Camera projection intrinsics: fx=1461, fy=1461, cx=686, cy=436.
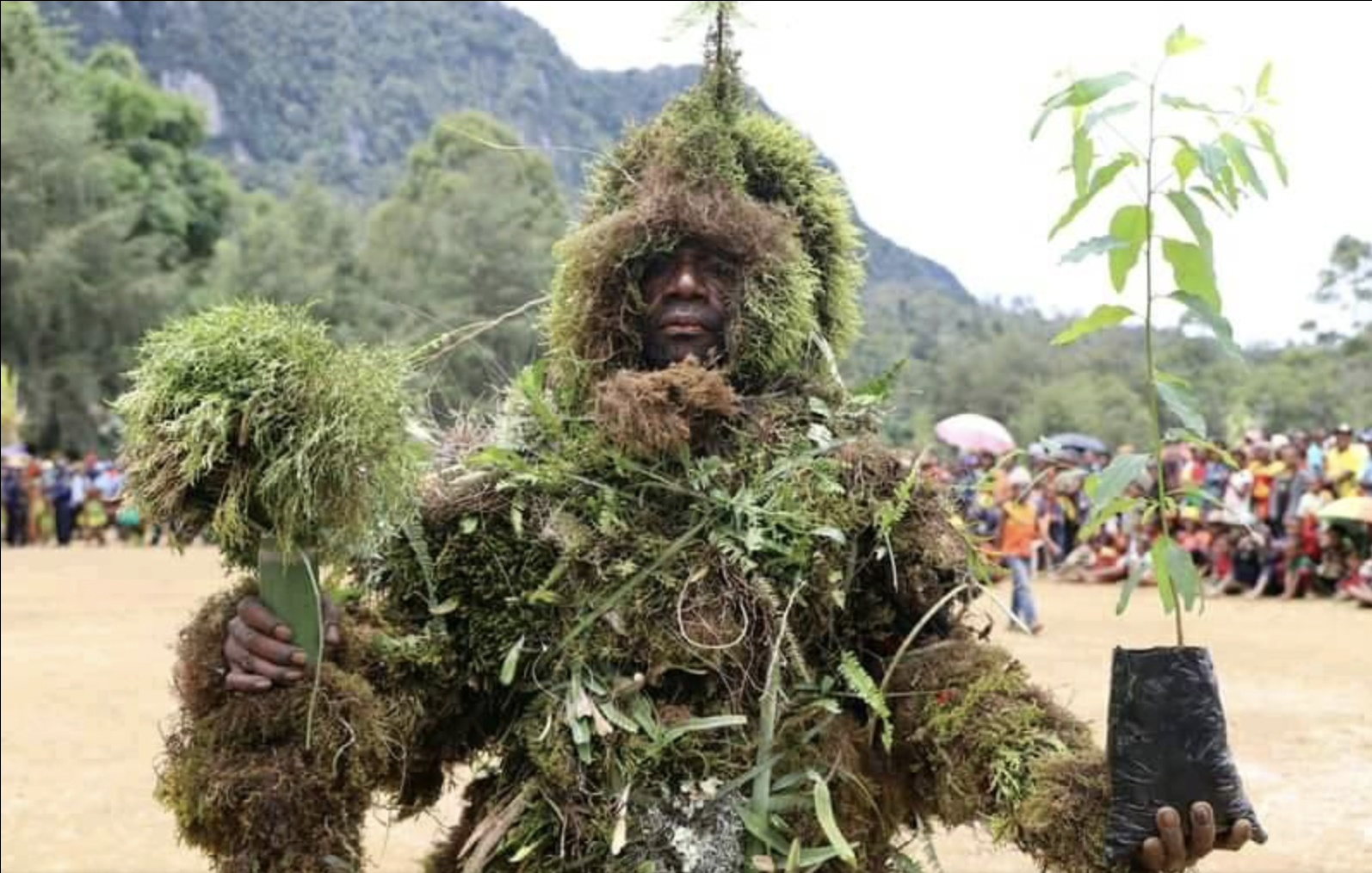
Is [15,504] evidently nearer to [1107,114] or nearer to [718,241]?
[718,241]

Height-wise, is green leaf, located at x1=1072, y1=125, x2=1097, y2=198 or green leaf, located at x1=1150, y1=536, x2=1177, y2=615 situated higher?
green leaf, located at x1=1072, y1=125, x2=1097, y2=198

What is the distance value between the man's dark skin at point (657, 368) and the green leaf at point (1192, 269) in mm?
816

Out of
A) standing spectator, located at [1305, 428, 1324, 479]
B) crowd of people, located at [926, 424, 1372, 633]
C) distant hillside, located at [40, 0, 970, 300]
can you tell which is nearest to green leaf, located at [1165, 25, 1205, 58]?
crowd of people, located at [926, 424, 1372, 633]

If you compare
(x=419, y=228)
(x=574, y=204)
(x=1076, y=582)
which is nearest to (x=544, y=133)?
(x=419, y=228)

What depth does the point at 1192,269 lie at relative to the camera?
2.18m

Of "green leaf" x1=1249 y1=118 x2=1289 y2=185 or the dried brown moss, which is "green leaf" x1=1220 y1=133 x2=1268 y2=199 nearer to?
"green leaf" x1=1249 y1=118 x2=1289 y2=185

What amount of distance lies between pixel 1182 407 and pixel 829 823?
107 cm

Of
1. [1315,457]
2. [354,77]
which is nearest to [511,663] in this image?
[1315,457]

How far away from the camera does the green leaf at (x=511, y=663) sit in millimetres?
2914

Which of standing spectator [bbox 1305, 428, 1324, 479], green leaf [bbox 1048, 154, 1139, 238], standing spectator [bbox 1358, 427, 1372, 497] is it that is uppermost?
green leaf [bbox 1048, 154, 1139, 238]

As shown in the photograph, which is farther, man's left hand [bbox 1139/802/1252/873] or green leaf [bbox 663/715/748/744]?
green leaf [bbox 663/715/748/744]

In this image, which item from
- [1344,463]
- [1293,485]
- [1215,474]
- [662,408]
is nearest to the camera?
[662,408]

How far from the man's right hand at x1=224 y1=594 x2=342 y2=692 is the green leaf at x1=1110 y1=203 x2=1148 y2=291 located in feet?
5.11

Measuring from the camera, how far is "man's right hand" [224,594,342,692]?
2.63 meters
